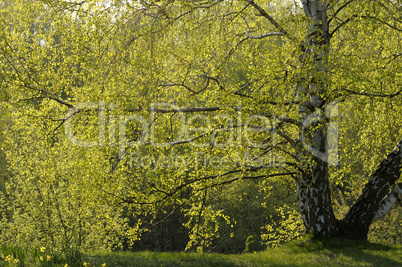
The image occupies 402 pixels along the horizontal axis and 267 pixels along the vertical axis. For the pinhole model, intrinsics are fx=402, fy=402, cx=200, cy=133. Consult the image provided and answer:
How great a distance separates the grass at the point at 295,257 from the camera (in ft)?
24.9

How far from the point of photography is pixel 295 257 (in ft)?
29.6

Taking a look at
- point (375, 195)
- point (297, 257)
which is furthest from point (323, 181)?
point (297, 257)

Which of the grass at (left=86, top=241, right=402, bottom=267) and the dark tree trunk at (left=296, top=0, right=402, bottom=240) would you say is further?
the dark tree trunk at (left=296, top=0, right=402, bottom=240)

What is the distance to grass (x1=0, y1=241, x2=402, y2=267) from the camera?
758cm

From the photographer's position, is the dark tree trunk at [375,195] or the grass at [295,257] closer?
the grass at [295,257]

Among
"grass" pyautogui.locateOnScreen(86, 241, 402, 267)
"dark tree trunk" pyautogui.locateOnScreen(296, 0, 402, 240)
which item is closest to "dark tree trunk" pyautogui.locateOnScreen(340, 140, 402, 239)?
"dark tree trunk" pyautogui.locateOnScreen(296, 0, 402, 240)

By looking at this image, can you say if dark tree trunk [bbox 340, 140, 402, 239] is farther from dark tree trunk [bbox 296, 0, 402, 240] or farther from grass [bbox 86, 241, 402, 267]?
grass [bbox 86, 241, 402, 267]

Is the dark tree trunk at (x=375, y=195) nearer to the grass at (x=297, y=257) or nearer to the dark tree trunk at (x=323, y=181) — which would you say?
the dark tree trunk at (x=323, y=181)

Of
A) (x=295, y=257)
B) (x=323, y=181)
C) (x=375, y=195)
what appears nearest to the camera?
(x=295, y=257)

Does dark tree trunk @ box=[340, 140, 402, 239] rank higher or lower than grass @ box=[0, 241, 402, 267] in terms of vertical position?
higher

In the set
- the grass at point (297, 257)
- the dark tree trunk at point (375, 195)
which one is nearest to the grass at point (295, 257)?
the grass at point (297, 257)

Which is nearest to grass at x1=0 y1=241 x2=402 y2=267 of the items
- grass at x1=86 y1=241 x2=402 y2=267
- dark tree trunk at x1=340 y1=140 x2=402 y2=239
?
grass at x1=86 y1=241 x2=402 y2=267

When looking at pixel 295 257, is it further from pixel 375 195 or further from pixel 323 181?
pixel 375 195

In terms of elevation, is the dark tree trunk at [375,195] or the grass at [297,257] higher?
the dark tree trunk at [375,195]
